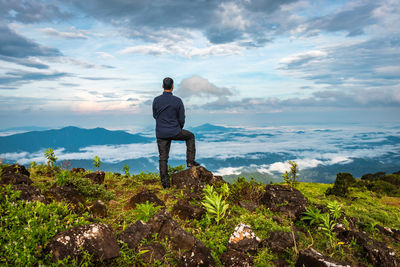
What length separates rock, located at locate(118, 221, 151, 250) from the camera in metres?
4.65

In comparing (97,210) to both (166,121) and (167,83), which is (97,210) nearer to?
(166,121)

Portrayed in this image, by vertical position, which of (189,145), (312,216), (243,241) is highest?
(189,145)

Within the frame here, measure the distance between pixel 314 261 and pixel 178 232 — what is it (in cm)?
254

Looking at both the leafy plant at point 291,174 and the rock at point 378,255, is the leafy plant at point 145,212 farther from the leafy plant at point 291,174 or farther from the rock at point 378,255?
the leafy plant at point 291,174

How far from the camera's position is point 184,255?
419 centimetres

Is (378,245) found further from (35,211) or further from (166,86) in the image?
(166,86)

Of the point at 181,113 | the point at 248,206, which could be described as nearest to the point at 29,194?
the point at 181,113

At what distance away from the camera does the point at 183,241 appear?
471cm

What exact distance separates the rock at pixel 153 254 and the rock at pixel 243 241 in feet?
4.35

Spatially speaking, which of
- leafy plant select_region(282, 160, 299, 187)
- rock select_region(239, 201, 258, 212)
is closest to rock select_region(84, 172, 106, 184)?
rock select_region(239, 201, 258, 212)

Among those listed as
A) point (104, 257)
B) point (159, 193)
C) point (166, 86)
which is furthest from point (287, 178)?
point (104, 257)

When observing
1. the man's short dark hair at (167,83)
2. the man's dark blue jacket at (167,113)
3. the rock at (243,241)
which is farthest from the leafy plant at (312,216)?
the man's short dark hair at (167,83)

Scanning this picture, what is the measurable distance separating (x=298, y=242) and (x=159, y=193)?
513cm

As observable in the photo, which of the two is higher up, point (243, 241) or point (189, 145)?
point (189, 145)
